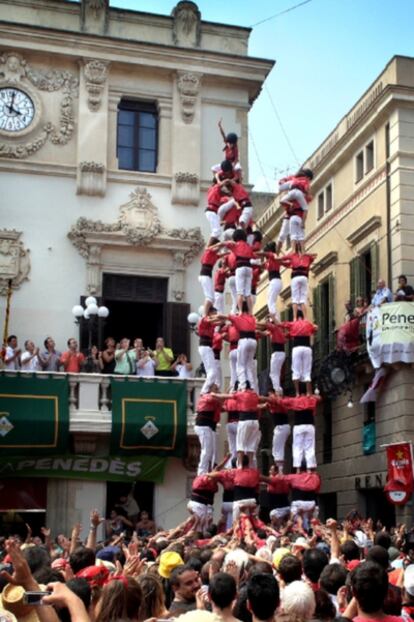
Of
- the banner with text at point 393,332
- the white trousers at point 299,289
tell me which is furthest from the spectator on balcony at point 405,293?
the white trousers at point 299,289

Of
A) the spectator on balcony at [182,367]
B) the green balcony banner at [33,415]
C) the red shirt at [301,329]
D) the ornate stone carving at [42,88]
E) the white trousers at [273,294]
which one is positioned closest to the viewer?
the red shirt at [301,329]

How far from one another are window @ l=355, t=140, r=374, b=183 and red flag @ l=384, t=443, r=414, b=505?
8.39 meters

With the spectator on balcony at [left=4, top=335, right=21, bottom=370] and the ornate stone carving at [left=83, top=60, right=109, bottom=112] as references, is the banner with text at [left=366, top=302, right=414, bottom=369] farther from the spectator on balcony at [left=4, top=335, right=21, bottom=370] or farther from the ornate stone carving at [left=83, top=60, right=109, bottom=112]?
the ornate stone carving at [left=83, top=60, right=109, bottom=112]

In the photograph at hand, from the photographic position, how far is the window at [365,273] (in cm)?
2600

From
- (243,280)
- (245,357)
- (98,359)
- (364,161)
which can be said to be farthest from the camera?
(364,161)

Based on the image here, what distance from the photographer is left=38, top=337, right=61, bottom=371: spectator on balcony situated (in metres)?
22.5

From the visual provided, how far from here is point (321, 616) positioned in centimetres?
593

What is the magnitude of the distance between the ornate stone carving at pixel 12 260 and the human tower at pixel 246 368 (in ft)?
18.8

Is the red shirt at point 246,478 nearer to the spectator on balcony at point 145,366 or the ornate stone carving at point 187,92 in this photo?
the spectator on balcony at point 145,366

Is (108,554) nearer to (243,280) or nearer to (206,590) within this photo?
(206,590)

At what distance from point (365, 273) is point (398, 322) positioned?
4.06 m

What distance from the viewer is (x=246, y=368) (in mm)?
18453

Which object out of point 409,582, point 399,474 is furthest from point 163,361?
point 409,582

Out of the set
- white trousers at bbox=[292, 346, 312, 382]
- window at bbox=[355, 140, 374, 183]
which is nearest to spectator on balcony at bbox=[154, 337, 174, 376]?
white trousers at bbox=[292, 346, 312, 382]
